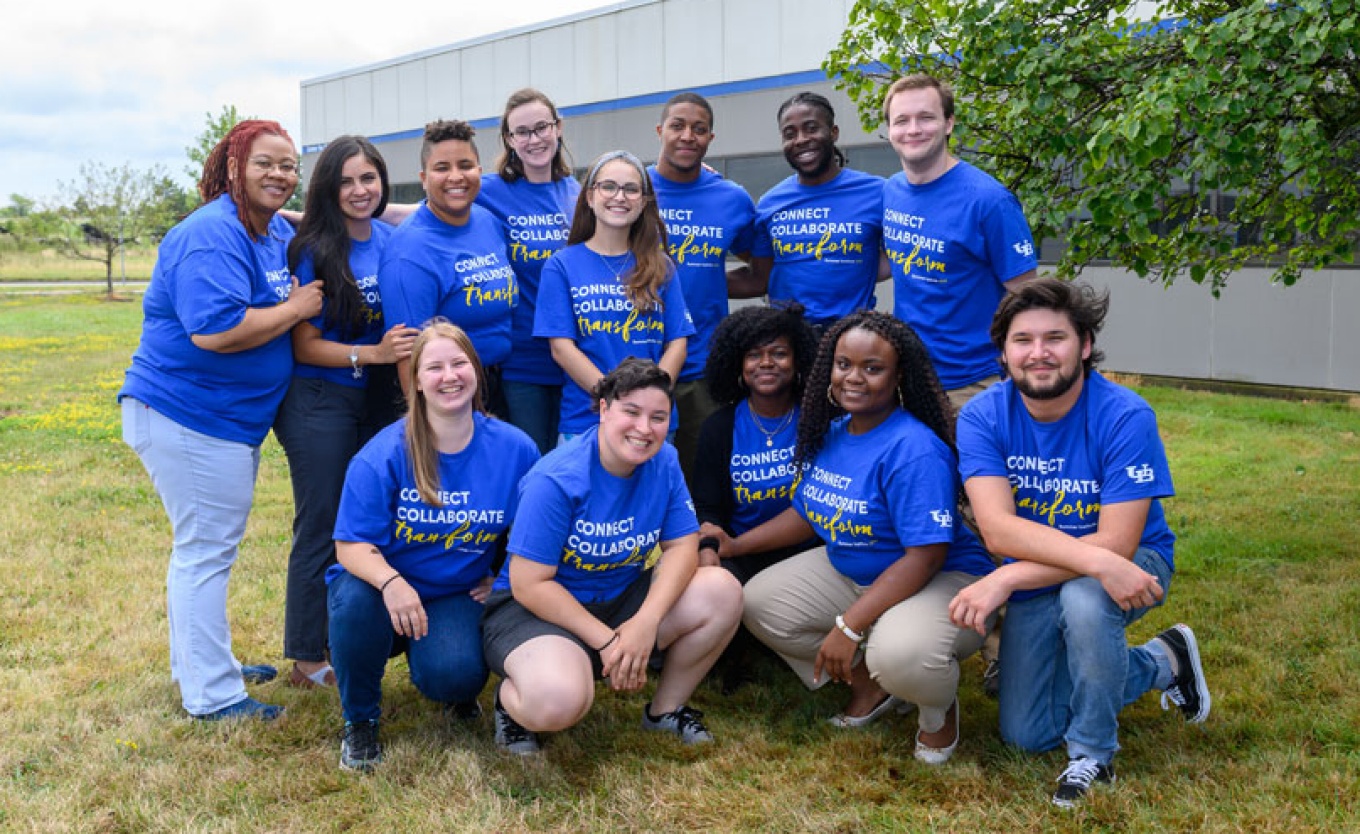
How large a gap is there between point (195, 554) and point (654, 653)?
1698mm

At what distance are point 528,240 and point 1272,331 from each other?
10558 millimetres

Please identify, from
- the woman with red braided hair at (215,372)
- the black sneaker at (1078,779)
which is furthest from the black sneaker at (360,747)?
the black sneaker at (1078,779)

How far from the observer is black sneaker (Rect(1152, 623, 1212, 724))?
3977mm

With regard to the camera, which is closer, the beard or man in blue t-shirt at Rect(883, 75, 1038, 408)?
the beard

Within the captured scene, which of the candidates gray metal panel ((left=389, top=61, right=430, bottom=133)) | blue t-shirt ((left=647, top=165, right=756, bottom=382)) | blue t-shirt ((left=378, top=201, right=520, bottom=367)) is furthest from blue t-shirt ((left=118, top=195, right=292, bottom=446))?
gray metal panel ((left=389, top=61, right=430, bottom=133))

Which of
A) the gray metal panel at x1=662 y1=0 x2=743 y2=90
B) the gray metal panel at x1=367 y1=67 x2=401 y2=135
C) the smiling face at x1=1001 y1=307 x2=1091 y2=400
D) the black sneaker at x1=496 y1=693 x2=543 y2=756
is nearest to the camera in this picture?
the smiling face at x1=1001 y1=307 x2=1091 y2=400

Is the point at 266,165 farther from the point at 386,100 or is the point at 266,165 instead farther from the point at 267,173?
the point at 386,100

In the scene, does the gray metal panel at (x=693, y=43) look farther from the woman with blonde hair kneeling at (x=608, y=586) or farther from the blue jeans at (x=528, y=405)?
the woman with blonde hair kneeling at (x=608, y=586)

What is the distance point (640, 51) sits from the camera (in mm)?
17844

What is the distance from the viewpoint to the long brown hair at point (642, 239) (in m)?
4.38

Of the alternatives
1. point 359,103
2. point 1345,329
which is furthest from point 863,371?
point 359,103

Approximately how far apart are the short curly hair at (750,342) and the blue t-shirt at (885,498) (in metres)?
0.37

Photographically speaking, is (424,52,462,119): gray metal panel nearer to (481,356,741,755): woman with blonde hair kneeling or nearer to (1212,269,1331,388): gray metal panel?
(1212,269,1331,388): gray metal panel

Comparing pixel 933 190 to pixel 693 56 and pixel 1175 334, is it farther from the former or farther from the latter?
pixel 693 56
